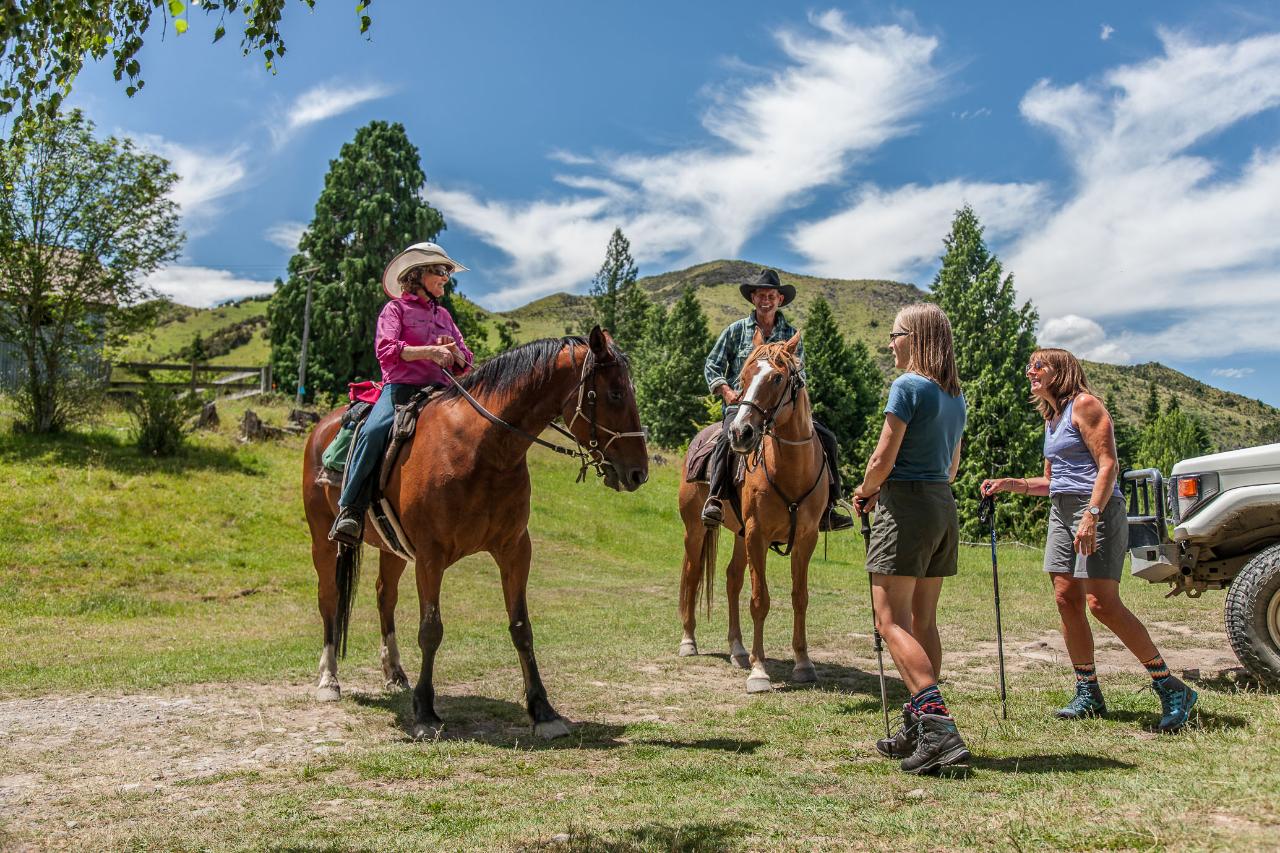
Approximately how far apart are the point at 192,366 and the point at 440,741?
102ft

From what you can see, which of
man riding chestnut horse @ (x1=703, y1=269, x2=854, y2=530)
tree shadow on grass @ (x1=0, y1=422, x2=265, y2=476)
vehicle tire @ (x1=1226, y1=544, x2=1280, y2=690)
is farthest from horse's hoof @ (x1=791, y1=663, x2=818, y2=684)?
tree shadow on grass @ (x1=0, y1=422, x2=265, y2=476)

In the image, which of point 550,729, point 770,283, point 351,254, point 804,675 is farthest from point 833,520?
point 351,254

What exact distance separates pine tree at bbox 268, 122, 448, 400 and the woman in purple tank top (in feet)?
126

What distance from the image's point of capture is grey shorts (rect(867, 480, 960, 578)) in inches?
186

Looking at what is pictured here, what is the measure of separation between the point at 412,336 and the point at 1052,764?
16.8 feet

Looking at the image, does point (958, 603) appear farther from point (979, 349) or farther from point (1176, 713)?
point (979, 349)

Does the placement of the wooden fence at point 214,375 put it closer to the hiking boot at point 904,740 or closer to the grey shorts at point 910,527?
the grey shorts at point 910,527

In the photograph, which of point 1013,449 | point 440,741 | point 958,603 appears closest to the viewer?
point 440,741

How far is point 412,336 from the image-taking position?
6.58m

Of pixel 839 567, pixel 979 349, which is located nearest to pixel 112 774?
pixel 839 567

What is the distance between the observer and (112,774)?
491 centimetres

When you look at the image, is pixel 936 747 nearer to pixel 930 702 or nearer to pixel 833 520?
pixel 930 702

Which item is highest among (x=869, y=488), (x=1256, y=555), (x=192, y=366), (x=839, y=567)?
(x=192, y=366)

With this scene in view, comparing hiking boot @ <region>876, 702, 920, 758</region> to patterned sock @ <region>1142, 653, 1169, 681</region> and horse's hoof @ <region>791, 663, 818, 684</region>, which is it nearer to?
patterned sock @ <region>1142, 653, 1169, 681</region>
